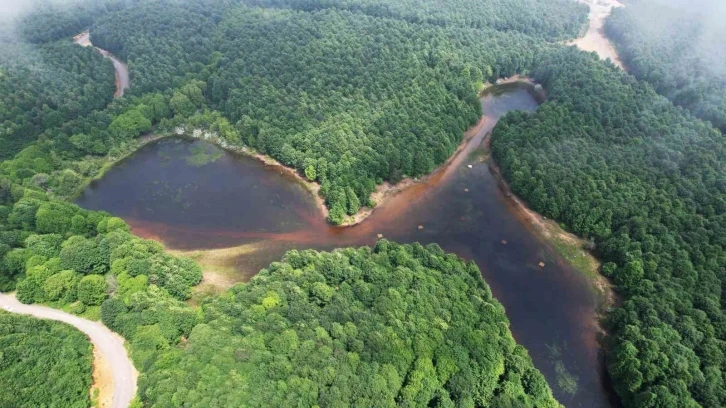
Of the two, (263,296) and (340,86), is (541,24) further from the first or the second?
(263,296)

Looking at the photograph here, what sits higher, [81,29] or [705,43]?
[705,43]

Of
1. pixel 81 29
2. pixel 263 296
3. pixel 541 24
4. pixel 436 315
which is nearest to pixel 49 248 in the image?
pixel 263 296

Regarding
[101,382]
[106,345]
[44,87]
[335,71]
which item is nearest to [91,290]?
[106,345]

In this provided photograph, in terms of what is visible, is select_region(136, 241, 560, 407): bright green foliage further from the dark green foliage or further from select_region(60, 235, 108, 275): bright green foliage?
the dark green foliage

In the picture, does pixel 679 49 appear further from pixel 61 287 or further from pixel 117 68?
pixel 117 68

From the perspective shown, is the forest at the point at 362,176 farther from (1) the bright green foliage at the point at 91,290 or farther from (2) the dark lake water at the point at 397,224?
(2) the dark lake water at the point at 397,224

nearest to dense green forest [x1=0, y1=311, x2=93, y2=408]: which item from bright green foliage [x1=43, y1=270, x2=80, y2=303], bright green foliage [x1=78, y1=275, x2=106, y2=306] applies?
bright green foliage [x1=78, y1=275, x2=106, y2=306]
